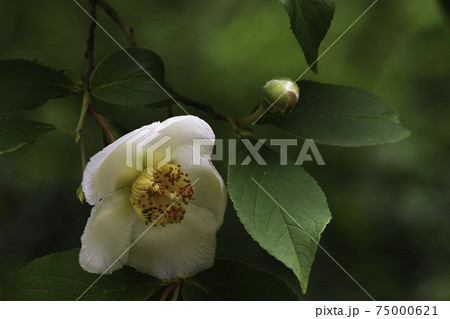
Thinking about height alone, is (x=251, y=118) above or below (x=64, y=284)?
above

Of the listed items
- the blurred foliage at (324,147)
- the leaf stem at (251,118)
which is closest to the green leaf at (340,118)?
the leaf stem at (251,118)

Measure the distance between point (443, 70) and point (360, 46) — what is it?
0.28 m

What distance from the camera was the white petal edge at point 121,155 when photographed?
756 mm

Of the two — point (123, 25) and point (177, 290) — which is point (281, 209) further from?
point (123, 25)

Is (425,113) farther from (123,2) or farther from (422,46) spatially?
(123,2)

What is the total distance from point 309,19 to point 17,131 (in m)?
0.41

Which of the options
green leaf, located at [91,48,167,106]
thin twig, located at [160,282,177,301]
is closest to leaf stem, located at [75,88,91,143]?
green leaf, located at [91,48,167,106]

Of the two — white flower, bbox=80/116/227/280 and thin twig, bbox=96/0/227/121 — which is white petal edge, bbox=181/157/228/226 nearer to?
white flower, bbox=80/116/227/280

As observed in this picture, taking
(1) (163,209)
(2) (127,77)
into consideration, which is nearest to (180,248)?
(1) (163,209)

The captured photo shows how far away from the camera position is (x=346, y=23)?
181 centimetres

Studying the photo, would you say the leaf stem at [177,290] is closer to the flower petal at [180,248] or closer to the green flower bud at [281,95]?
the flower petal at [180,248]

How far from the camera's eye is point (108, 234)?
0.79 metres

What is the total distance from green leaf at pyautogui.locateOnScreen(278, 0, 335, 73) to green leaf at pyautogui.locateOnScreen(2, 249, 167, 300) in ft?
1.24

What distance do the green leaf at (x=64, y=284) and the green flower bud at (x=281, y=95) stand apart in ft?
1.03
